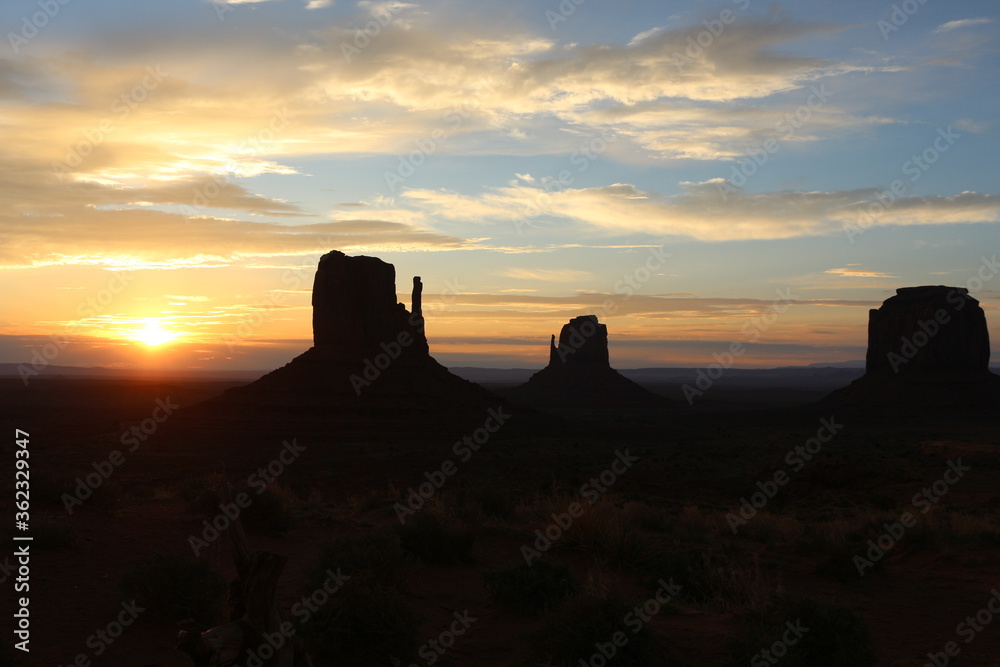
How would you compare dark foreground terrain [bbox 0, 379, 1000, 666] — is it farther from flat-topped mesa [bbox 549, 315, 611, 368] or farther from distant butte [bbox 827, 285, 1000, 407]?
flat-topped mesa [bbox 549, 315, 611, 368]

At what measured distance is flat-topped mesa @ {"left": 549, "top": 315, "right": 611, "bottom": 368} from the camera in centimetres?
12800

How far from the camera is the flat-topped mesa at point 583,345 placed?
420 ft

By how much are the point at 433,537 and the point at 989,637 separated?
24.1 feet

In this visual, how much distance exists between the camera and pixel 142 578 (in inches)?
316

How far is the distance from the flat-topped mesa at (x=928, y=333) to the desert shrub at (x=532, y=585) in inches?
3419

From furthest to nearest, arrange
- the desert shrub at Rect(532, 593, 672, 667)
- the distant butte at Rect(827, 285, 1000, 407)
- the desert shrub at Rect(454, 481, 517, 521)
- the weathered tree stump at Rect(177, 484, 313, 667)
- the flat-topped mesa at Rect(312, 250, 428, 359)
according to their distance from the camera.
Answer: the distant butte at Rect(827, 285, 1000, 407)
the flat-topped mesa at Rect(312, 250, 428, 359)
the desert shrub at Rect(454, 481, 517, 521)
the desert shrub at Rect(532, 593, 672, 667)
the weathered tree stump at Rect(177, 484, 313, 667)

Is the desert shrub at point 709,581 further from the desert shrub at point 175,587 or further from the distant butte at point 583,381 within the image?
the distant butte at point 583,381

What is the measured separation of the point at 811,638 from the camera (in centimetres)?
738

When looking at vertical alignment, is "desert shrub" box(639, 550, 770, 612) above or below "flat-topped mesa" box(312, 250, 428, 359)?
below

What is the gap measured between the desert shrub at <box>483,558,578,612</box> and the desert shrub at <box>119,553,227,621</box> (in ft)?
10.9

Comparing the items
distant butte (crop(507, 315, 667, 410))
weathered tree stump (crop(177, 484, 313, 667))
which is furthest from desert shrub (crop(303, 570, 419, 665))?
distant butte (crop(507, 315, 667, 410))

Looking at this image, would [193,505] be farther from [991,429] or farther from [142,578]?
[991,429]

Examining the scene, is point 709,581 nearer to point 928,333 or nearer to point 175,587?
point 175,587

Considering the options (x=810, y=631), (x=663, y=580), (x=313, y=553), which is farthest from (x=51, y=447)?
(x=810, y=631)
